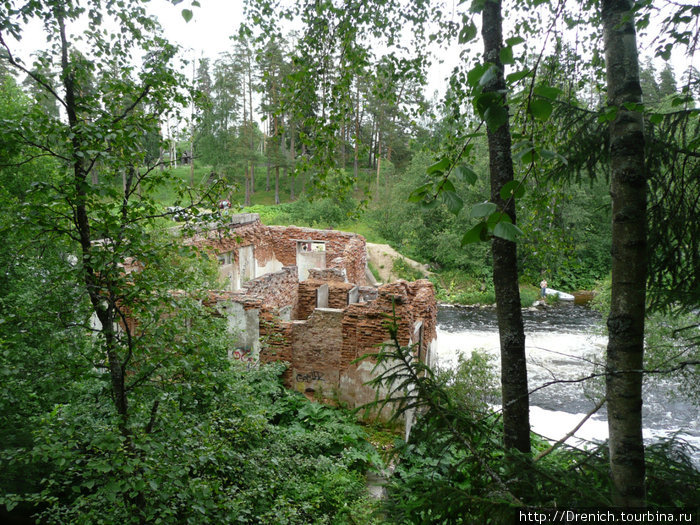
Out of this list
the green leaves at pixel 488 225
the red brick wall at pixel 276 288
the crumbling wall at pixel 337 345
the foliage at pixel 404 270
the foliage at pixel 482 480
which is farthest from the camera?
the foliage at pixel 404 270

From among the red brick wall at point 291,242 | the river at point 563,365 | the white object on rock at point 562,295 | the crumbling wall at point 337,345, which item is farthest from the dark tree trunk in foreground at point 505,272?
the white object on rock at point 562,295

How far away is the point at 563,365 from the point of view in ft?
46.1

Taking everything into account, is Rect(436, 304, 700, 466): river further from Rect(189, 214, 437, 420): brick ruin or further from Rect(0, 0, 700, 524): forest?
Rect(0, 0, 700, 524): forest

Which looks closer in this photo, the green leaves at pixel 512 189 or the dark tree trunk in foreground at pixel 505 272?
the green leaves at pixel 512 189

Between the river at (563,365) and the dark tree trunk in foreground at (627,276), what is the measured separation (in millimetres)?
4351

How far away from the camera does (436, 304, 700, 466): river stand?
10.6 m

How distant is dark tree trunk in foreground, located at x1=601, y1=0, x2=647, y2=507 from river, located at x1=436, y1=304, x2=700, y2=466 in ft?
14.3

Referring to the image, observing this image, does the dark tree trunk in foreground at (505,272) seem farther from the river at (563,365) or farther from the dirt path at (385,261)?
the dirt path at (385,261)

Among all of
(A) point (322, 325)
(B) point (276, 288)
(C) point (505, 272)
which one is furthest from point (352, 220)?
(B) point (276, 288)

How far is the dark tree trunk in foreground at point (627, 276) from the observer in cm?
198

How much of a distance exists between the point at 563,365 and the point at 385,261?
44.8 ft

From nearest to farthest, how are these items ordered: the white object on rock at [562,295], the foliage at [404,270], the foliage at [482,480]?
the foliage at [482,480], the white object on rock at [562,295], the foliage at [404,270]

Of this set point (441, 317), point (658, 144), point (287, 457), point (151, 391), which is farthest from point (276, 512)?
point (441, 317)

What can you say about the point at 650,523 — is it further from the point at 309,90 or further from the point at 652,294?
the point at 309,90
